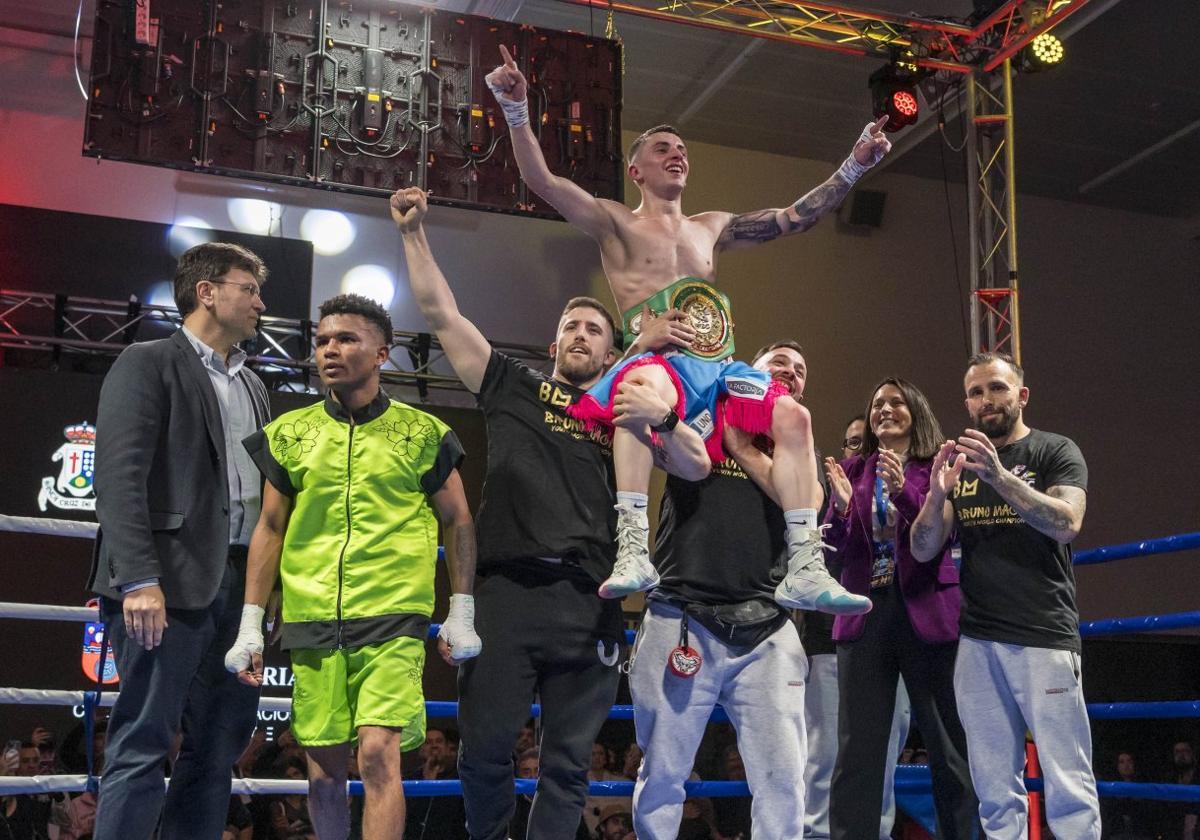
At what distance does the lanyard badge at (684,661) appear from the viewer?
2.84 metres

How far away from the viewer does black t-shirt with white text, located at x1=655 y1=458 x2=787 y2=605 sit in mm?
2947

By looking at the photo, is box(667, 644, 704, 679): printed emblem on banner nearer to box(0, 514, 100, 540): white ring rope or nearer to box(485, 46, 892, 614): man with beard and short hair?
box(485, 46, 892, 614): man with beard and short hair

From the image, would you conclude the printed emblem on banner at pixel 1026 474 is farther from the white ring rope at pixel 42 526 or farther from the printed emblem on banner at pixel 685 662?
the white ring rope at pixel 42 526

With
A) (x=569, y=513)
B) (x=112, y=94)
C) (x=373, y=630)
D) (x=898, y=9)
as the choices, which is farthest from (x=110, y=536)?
(x=898, y=9)

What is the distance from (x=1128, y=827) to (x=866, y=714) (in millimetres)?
5644

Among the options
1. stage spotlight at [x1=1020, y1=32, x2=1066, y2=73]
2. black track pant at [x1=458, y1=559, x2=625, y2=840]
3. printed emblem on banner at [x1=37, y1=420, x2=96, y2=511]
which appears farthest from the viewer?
stage spotlight at [x1=1020, y1=32, x2=1066, y2=73]

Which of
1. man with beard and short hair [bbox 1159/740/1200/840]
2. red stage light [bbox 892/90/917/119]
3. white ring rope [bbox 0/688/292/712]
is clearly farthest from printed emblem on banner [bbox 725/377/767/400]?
man with beard and short hair [bbox 1159/740/1200/840]

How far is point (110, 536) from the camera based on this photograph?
2736 mm

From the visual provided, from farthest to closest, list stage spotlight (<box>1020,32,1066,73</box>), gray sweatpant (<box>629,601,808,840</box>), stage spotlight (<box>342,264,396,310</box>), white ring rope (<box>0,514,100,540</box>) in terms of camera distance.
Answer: stage spotlight (<box>342,264,396,310</box>) → stage spotlight (<box>1020,32,1066,73</box>) → white ring rope (<box>0,514,100,540</box>) → gray sweatpant (<box>629,601,808,840</box>)

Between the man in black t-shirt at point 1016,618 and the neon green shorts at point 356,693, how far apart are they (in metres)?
1.63

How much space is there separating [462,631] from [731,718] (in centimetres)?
72

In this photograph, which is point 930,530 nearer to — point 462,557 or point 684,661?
point 684,661

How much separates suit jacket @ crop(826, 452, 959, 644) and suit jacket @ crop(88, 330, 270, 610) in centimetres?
195

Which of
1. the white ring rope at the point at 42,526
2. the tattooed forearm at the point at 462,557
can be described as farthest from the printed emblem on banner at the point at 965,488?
the white ring rope at the point at 42,526
